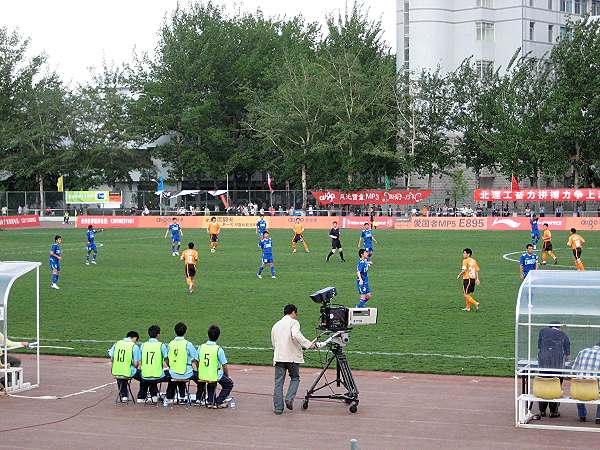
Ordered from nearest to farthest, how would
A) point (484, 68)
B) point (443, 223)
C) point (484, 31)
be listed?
point (443, 223)
point (484, 68)
point (484, 31)

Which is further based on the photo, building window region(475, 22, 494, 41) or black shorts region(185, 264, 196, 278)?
building window region(475, 22, 494, 41)

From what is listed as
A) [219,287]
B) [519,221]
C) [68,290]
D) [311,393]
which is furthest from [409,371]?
[519,221]

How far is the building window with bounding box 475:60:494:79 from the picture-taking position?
87312 mm

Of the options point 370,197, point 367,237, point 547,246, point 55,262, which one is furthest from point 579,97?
point 55,262

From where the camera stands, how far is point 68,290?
33312 mm

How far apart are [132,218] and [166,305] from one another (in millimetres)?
49674

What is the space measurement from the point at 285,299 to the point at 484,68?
65.3 m

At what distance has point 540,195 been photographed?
2859 inches

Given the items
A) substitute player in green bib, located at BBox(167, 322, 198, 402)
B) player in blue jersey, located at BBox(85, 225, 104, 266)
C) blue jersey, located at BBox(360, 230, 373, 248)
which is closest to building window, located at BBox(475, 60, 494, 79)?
blue jersey, located at BBox(360, 230, 373, 248)

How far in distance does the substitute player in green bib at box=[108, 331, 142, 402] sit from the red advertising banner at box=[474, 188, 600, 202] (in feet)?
192

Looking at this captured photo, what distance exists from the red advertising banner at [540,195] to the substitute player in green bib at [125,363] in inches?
2305

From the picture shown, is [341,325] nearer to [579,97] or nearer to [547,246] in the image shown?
[547,246]

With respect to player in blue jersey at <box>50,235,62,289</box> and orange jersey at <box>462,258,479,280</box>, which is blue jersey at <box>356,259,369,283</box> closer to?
orange jersey at <box>462,258,479,280</box>

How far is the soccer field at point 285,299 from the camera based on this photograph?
832 inches
